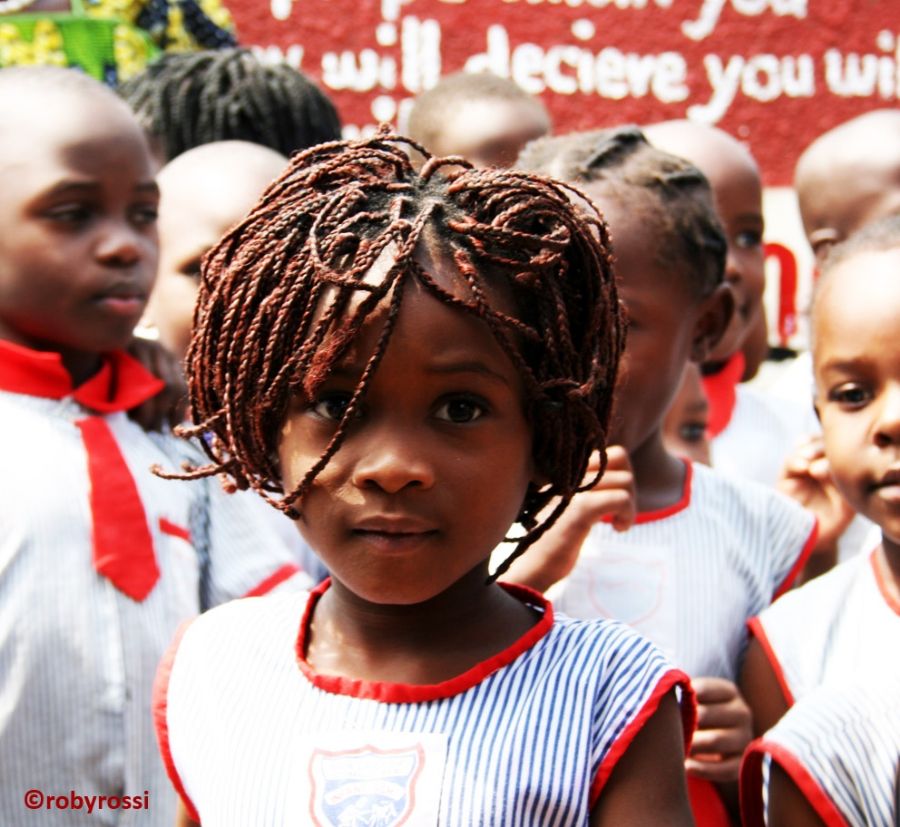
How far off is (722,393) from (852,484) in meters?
1.60

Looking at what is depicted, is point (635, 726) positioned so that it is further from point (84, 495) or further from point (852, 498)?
point (84, 495)

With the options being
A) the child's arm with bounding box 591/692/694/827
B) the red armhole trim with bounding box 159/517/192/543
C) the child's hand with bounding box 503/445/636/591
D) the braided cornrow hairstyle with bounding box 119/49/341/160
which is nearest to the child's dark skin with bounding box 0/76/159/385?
the red armhole trim with bounding box 159/517/192/543

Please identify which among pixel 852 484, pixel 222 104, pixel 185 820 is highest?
pixel 222 104

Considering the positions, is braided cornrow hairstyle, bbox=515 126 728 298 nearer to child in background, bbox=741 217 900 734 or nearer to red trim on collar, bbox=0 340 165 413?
child in background, bbox=741 217 900 734

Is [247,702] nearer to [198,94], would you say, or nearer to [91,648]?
[91,648]

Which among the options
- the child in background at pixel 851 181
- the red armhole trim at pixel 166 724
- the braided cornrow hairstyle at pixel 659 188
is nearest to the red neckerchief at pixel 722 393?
the child in background at pixel 851 181

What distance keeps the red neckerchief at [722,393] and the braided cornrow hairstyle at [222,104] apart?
1401 mm

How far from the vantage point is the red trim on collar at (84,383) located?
2.36 m

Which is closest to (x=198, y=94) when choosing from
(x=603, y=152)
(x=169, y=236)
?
(x=169, y=236)

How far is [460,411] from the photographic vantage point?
154 centimetres

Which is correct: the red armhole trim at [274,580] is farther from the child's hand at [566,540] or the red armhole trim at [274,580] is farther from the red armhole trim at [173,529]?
the child's hand at [566,540]

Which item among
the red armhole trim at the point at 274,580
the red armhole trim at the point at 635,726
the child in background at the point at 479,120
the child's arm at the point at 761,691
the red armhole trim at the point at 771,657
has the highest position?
the child in background at the point at 479,120

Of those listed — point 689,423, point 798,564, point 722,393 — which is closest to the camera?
→ point 798,564

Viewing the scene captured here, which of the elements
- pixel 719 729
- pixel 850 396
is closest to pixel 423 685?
pixel 719 729
